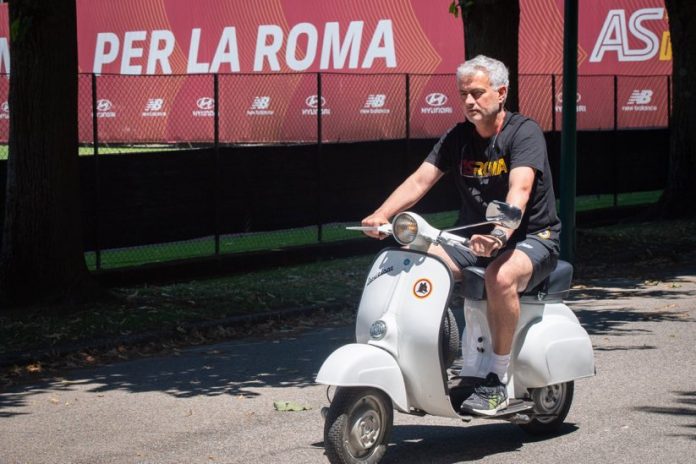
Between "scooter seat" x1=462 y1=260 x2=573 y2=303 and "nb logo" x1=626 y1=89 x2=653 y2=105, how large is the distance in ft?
77.8

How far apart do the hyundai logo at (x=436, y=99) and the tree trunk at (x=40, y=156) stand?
2032cm

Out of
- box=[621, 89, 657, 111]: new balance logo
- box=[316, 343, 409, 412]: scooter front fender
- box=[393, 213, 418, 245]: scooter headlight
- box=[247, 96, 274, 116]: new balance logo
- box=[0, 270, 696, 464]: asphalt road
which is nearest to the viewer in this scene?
box=[316, 343, 409, 412]: scooter front fender

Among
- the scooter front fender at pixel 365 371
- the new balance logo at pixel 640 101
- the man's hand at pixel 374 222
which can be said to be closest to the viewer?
the scooter front fender at pixel 365 371

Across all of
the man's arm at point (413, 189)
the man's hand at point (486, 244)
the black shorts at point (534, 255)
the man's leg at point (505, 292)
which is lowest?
the man's leg at point (505, 292)

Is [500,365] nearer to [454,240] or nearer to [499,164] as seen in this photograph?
[454,240]

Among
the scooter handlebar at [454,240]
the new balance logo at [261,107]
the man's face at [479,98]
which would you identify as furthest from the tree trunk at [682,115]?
the new balance logo at [261,107]

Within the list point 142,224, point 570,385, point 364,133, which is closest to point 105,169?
point 142,224

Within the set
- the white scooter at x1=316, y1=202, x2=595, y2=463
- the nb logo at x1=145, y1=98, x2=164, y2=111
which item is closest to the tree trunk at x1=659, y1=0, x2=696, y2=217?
the white scooter at x1=316, y1=202, x2=595, y2=463

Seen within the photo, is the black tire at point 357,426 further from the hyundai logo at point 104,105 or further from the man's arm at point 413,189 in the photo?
the hyundai logo at point 104,105

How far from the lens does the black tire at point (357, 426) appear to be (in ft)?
19.4

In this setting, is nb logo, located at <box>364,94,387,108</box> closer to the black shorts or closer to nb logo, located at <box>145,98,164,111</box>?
nb logo, located at <box>145,98,164,111</box>

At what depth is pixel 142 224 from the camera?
15320 millimetres

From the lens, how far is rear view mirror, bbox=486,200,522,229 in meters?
5.93

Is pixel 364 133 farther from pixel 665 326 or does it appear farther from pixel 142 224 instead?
pixel 665 326
